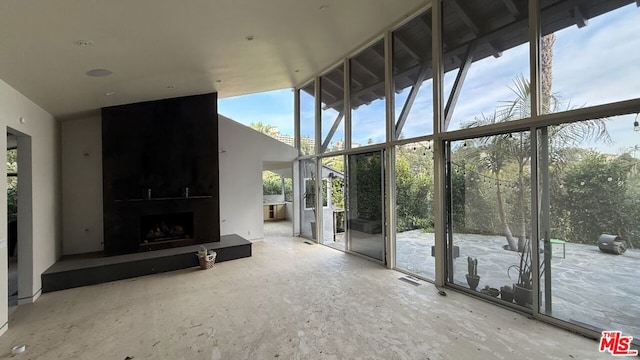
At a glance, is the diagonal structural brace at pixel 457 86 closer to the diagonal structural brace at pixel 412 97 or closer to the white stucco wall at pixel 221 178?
the diagonal structural brace at pixel 412 97

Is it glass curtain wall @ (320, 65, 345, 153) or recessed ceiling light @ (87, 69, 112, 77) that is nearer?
recessed ceiling light @ (87, 69, 112, 77)

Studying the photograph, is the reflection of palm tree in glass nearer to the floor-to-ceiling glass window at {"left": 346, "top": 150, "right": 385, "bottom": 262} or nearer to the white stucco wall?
the floor-to-ceiling glass window at {"left": 346, "top": 150, "right": 385, "bottom": 262}

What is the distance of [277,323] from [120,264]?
3.31m

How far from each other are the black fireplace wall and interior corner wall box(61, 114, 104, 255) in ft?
1.73

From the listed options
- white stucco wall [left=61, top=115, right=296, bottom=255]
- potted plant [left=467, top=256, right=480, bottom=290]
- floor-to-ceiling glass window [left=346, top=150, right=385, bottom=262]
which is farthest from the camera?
white stucco wall [left=61, top=115, right=296, bottom=255]

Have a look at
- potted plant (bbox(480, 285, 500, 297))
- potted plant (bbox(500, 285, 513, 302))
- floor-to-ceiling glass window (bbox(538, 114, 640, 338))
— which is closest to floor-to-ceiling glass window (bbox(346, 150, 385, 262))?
potted plant (bbox(480, 285, 500, 297))

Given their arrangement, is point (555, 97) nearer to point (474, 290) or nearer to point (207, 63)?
point (474, 290)

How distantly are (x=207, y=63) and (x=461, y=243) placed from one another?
4.64 meters

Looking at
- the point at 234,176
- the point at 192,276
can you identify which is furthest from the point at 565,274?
the point at 234,176

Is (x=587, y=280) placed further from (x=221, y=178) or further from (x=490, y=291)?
(x=221, y=178)

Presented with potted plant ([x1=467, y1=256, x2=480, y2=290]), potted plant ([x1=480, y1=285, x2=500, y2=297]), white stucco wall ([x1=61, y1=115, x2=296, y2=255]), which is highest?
white stucco wall ([x1=61, y1=115, x2=296, y2=255])

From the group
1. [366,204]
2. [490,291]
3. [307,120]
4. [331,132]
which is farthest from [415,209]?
→ [307,120]

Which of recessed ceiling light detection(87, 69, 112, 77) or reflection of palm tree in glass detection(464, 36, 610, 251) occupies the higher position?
recessed ceiling light detection(87, 69, 112, 77)

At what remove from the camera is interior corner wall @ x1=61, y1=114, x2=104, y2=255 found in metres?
5.49
